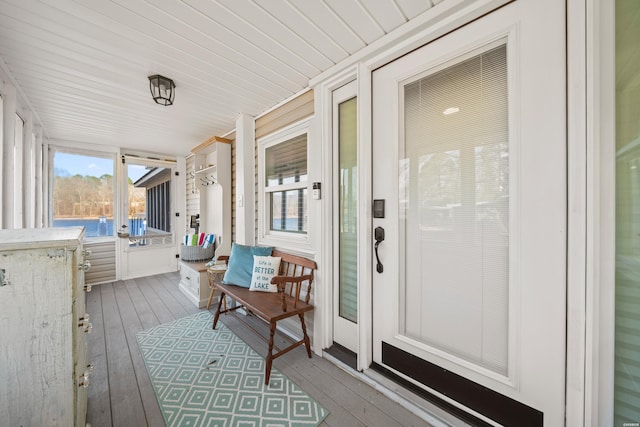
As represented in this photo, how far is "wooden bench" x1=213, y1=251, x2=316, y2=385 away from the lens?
76.2 inches

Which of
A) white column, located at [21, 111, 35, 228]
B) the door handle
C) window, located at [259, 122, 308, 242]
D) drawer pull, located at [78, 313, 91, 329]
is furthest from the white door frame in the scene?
white column, located at [21, 111, 35, 228]

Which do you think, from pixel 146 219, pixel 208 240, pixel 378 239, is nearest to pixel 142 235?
pixel 146 219

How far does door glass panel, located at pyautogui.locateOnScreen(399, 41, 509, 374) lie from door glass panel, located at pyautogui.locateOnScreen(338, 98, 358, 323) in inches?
17.4

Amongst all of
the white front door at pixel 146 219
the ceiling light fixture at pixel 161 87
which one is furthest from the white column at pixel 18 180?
the white front door at pixel 146 219

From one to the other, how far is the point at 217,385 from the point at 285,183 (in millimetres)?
1853

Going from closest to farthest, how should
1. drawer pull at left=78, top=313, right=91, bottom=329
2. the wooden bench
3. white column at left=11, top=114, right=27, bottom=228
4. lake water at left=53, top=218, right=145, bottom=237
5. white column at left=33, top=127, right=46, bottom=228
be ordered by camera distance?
drawer pull at left=78, top=313, right=91, bottom=329 → the wooden bench → white column at left=11, top=114, right=27, bottom=228 → white column at left=33, top=127, right=46, bottom=228 → lake water at left=53, top=218, right=145, bottom=237

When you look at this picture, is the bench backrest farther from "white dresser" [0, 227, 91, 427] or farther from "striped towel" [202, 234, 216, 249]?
"striped towel" [202, 234, 216, 249]

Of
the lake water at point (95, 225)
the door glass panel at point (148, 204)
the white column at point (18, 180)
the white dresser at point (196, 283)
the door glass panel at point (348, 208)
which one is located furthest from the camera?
the door glass panel at point (148, 204)

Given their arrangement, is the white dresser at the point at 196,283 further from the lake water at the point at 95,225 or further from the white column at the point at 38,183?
the lake water at the point at 95,225

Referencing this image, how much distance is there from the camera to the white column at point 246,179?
9.87ft

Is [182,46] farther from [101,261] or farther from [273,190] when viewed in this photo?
[101,261]

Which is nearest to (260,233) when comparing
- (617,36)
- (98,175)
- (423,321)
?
(423,321)

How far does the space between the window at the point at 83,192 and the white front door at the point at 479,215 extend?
5004 millimetres

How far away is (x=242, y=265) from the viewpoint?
8.74 ft
